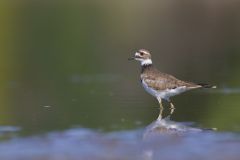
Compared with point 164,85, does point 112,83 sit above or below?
below

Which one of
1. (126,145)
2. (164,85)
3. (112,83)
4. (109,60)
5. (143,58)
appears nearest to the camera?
(126,145)

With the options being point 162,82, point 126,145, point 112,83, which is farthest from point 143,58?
point 126,145

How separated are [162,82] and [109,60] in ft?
36.7

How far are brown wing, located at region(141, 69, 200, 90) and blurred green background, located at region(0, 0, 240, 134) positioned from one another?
1.51 feet

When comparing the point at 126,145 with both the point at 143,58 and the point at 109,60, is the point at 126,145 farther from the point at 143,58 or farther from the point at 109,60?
the point at 109,60

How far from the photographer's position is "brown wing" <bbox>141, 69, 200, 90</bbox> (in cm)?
1569

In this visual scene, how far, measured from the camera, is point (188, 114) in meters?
14.9

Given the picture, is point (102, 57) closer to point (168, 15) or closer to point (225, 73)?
point (225, 73)

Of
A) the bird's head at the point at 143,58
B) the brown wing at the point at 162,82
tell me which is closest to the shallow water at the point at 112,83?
the brown wing at the point at 162,82

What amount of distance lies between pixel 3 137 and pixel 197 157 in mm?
3357

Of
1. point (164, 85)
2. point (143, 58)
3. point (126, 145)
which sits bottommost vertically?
point (126, 145)

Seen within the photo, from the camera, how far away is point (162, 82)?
52.2ft

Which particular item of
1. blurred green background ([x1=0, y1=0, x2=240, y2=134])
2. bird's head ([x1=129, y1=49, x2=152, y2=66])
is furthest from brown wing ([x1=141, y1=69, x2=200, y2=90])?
bird's head ([x1=129, y1=49, x2=152, y2=66])

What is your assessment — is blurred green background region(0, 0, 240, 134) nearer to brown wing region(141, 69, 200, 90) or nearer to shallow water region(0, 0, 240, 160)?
shallow water region(0, 0, 240, 160)
